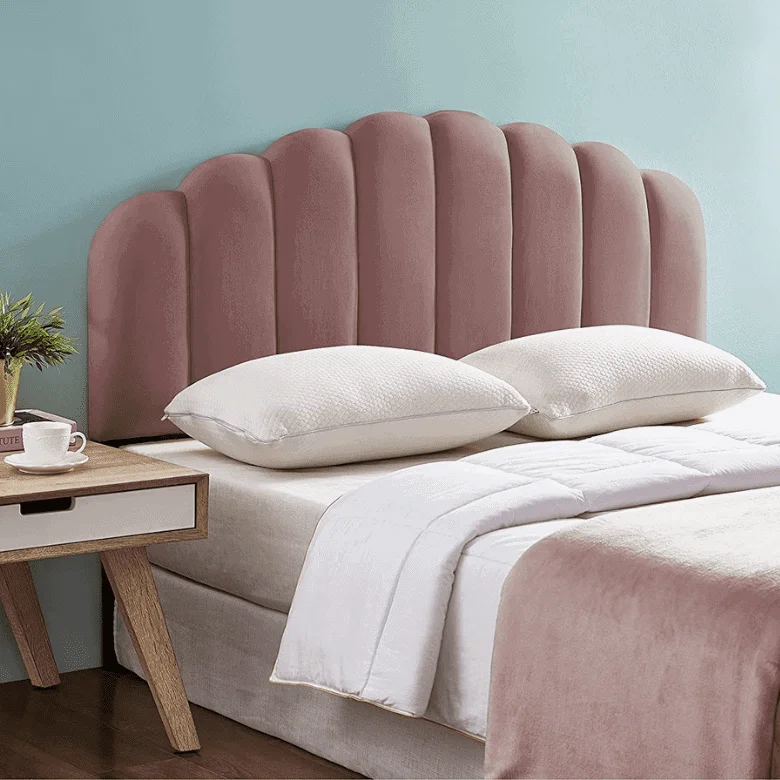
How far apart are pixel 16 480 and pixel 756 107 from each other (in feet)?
8.51

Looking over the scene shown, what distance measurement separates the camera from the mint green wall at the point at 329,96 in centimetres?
285

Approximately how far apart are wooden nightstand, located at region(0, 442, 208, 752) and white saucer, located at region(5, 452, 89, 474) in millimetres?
13

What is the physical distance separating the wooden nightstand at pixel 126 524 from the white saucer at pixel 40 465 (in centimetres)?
1

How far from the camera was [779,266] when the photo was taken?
4.13m

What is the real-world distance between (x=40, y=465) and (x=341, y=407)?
1.92 ft

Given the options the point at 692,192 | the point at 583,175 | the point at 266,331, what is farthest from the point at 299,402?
the point at 692,192

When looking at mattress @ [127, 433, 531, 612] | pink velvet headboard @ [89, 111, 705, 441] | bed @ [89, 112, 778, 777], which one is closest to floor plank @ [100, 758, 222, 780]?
bed @ [89, 112, 778, 777]

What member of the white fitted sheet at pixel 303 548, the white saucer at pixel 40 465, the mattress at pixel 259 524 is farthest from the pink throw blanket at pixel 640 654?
the white saucer at pixel 40 465

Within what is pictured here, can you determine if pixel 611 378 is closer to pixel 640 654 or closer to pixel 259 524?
pixel 259 524

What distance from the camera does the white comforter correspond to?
2.09 metres

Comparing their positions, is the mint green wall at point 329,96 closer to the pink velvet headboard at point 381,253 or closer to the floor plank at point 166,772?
the pink velvet headboard at point 381,253

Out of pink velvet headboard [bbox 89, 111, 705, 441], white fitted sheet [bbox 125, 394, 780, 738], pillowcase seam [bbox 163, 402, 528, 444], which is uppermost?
pink velvet headboard [bbox 89, 111, 705, 441]

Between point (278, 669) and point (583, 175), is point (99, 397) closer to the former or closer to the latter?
point (278, 669)

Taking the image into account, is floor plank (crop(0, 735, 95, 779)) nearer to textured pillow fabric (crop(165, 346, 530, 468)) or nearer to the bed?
the bed
